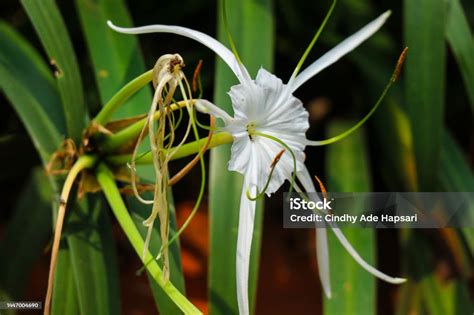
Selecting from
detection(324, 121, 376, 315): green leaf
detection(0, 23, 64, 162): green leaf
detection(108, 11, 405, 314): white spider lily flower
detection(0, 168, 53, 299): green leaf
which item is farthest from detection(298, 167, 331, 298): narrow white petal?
detection(0, 168, 53, 299): green leaf

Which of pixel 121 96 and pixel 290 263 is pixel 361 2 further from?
pixel 121 96

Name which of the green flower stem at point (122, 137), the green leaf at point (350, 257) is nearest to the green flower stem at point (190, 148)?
the green flower stem at point (122, 137)

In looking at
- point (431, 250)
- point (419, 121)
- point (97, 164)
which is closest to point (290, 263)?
point (431, 250)

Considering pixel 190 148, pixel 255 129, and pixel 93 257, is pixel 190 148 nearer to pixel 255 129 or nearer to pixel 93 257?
pixel 255 129

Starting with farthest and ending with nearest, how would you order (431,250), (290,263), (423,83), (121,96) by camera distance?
(290,263), (431,250), (423,83), (121,96)

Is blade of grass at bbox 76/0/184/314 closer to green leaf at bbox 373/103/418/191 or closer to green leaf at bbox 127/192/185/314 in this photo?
green leaf at bbox 127/192/185/314

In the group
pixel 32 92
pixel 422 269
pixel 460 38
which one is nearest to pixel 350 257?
pixel 422 269
